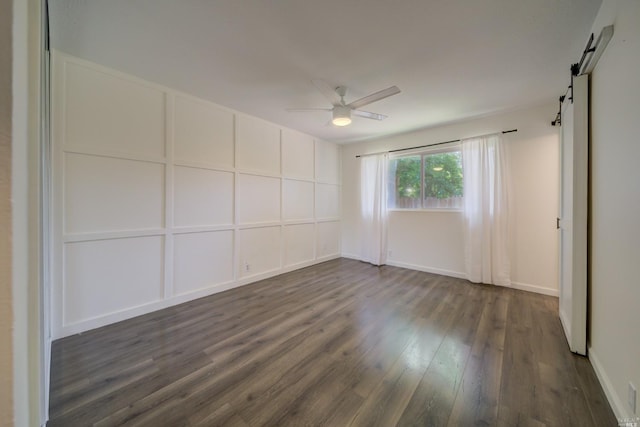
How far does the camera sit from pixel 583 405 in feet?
4.79

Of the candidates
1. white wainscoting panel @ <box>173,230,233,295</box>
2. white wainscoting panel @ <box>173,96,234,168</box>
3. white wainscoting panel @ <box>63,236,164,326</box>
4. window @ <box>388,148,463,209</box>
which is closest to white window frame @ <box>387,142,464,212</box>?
window @ <box>388,148,463,209</box>

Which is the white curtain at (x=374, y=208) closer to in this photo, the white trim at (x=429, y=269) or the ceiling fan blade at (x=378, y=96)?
the white trim at (x=429, y=269)

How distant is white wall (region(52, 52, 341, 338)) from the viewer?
218cm

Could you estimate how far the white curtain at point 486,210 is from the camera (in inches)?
135

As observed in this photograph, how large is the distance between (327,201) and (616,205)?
4063 millimetres

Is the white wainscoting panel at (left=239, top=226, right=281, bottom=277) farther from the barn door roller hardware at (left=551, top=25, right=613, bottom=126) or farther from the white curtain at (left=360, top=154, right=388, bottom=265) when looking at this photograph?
the barn door roller hardware at (left=551, top=25, right=613, bottom=126)

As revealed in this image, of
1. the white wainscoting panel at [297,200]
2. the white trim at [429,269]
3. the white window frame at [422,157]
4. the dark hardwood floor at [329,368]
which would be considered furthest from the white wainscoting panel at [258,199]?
the white trim at [429,269]

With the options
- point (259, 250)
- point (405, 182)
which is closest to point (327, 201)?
point (405, 182)

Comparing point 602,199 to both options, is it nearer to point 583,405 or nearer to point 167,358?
point 583,405

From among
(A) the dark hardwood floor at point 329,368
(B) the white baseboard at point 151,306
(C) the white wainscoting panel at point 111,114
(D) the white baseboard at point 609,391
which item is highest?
(C) the white wainscoting panel at point 111,114

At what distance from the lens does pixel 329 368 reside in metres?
1.78

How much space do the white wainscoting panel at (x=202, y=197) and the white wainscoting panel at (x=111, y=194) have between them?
0.19m

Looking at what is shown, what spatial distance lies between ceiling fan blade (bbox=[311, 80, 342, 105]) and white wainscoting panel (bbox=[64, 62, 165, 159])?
1.83 m

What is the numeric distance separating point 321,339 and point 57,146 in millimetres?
2907
